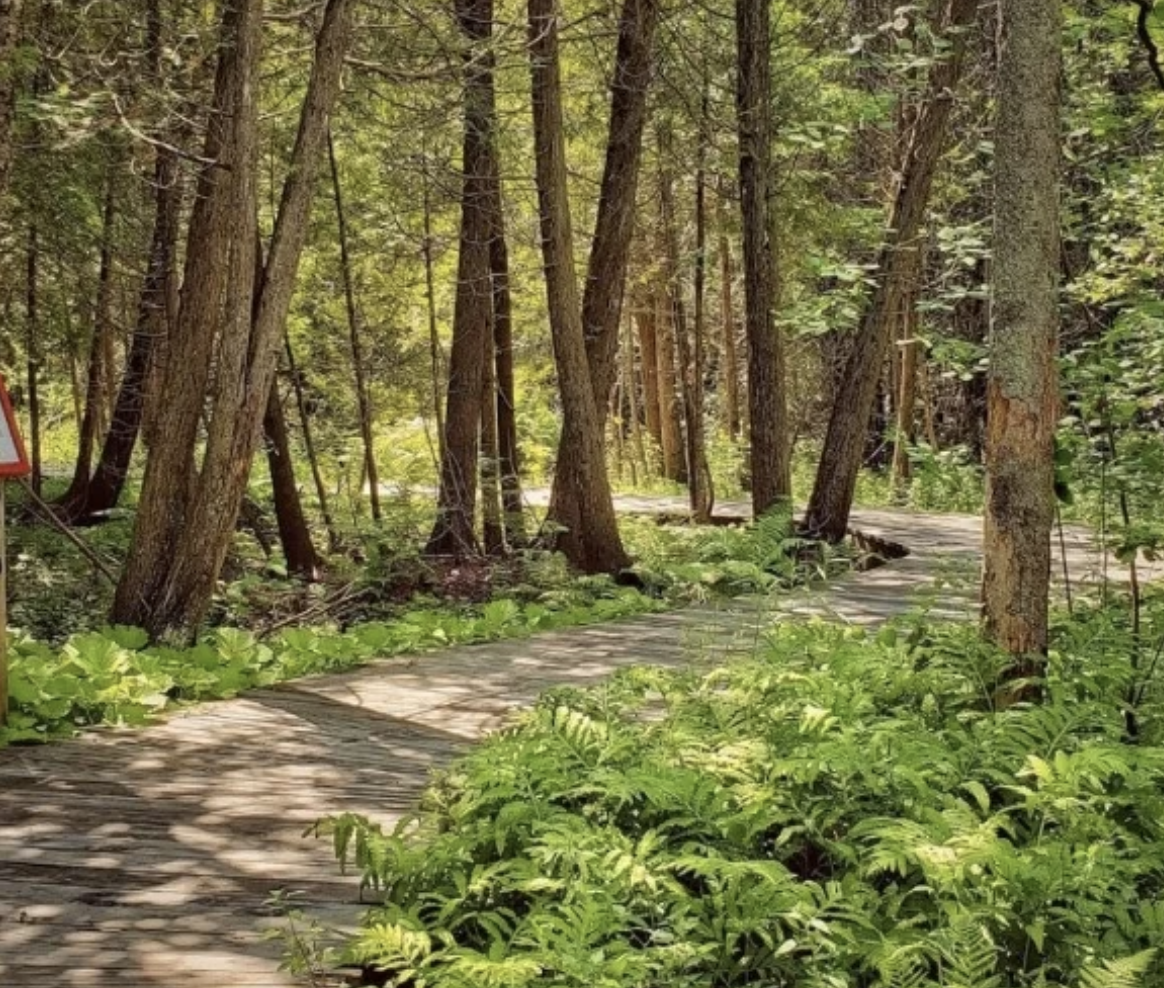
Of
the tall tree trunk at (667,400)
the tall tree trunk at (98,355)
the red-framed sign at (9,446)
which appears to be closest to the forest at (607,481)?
the tall tree trunk at (98,355)

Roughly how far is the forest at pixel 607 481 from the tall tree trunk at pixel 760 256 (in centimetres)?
5

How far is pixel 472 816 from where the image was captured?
14.9 ft

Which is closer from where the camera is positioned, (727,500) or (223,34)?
(223,34)

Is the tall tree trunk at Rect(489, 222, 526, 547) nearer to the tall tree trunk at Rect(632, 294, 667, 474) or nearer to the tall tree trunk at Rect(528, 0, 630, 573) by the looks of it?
the tall tree trunk at Rect(528, 0, 630, 573)

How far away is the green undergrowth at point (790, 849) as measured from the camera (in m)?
3.54

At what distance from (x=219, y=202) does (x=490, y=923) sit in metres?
7.05

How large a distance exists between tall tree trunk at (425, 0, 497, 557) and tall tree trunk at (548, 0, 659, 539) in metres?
1.23

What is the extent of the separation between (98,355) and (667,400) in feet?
40.1

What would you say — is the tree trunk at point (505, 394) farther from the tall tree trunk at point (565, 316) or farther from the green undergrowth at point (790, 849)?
the green undergrowth at point (790, 849)

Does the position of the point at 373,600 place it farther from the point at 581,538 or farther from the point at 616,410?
the point at 616,410

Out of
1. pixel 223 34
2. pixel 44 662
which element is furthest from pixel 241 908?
pixel 223 34

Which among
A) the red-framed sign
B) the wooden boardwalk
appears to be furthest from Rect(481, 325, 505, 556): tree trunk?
the red-framed sign

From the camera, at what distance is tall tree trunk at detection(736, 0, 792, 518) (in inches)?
513

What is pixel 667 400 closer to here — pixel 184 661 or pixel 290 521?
pixel 290 521
